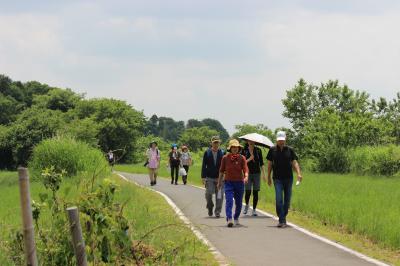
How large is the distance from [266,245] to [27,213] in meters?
5.38

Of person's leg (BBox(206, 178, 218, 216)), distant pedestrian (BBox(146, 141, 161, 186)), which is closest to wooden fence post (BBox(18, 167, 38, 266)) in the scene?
person's leg (BBox(206, 178, 218, 216))

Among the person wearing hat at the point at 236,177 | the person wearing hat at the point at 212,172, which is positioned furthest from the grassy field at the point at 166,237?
the person wearing hat at the point at 212,172

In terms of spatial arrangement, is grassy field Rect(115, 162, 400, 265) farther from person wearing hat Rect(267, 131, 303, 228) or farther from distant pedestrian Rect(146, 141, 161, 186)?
distant pedestrian Rect(146, 141, 161, 186)

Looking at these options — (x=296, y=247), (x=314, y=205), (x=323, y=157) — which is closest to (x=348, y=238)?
(x=296, y=247)

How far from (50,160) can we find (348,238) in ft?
53.6

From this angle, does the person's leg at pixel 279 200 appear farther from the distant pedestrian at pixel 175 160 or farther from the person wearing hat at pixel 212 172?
the distant pedestrian at pixel 175 160

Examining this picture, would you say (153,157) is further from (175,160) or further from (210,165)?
(210,165)

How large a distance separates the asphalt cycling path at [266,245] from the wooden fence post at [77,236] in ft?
6.31

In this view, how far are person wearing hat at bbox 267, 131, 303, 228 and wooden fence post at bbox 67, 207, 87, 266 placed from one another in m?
6.81

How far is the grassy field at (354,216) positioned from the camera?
9922 millimetres

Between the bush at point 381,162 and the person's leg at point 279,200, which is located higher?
the bush at point 381,162

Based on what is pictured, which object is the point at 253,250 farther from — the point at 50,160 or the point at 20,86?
the point at 20,86

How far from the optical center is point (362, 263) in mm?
8398

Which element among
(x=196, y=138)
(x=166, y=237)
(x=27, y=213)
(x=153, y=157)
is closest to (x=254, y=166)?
(x=166, y=237)
